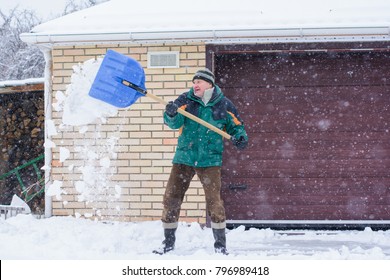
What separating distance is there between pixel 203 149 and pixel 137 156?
6.22 feet

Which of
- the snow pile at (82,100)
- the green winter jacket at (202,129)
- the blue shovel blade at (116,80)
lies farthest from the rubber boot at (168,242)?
the snow pile at (82,100)

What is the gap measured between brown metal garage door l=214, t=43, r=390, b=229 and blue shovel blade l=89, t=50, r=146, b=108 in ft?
6.19

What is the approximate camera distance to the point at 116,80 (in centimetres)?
491

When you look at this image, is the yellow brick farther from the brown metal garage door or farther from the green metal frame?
the green metal frame

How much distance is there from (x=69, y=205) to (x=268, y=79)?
9.09 ft

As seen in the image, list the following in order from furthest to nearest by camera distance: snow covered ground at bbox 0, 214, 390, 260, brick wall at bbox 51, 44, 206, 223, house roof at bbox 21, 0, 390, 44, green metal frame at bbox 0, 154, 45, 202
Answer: green metal frame at bbox 0, 154, 45, 202, brick wall at bbox 51, 44, 206, 223, house roof at bbox 21, 0, 390, 44, snow covered ground at bbox 0, 214, 390, 260

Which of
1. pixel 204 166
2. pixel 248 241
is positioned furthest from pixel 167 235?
pixel 248 241

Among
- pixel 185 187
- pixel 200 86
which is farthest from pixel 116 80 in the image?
pixel 185 187

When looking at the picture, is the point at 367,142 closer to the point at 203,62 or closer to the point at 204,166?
the point at 203,62

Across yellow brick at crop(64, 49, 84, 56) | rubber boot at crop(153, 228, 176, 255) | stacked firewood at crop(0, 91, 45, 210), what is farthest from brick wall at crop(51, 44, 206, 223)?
stacked firewood at crop(0, 91, 45, 210)

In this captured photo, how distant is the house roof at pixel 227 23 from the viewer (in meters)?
6.10

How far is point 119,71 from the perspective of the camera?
492cm

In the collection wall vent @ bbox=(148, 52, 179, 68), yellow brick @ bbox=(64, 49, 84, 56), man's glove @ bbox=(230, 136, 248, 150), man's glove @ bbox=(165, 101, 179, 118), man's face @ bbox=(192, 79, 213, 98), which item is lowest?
man's glove @ bbox=(230, 136, 248, 150)

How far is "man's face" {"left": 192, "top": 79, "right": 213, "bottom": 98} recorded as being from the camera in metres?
4.80
